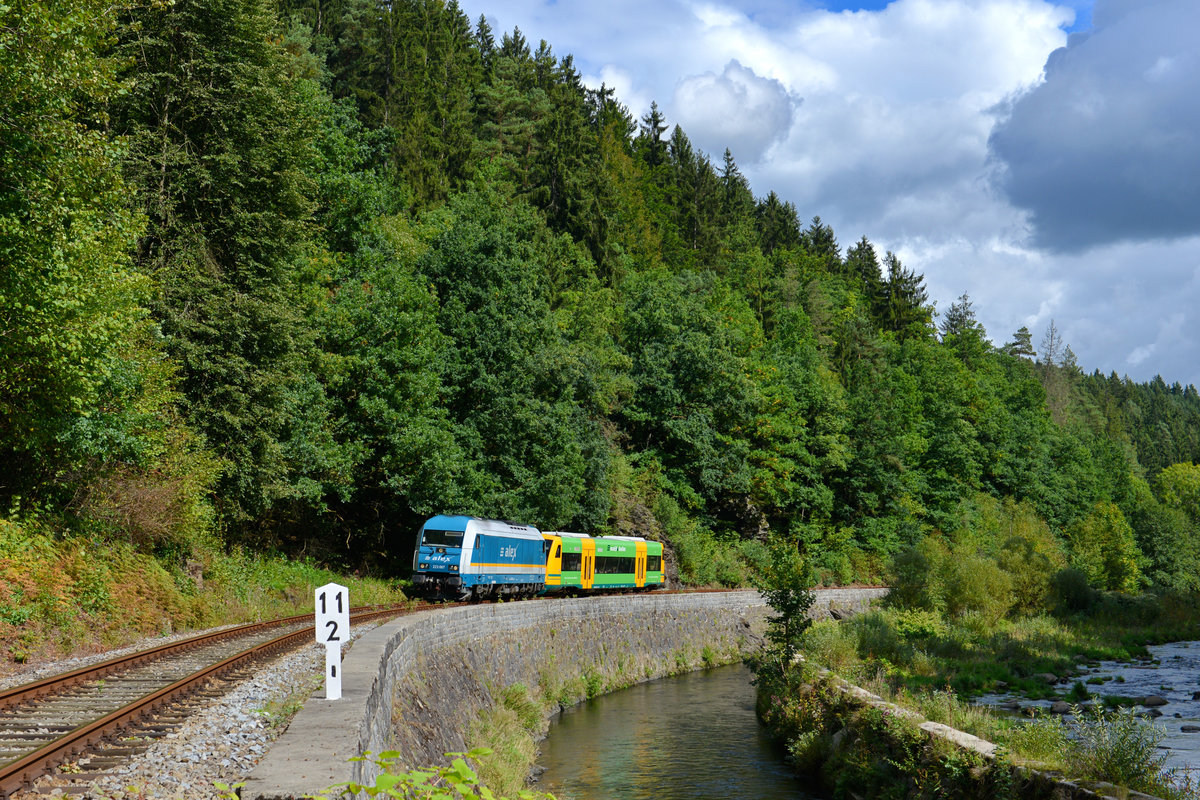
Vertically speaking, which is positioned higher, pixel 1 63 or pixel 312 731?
pixel 1 63

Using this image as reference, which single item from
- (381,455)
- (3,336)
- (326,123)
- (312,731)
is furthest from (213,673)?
(326,123)

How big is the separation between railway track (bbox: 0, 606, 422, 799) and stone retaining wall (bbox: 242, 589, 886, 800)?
1.63 metres

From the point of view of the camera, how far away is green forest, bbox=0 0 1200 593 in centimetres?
1631

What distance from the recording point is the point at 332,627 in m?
9.86

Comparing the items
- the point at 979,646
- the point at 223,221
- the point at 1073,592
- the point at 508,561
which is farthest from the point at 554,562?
the point at 1073,592

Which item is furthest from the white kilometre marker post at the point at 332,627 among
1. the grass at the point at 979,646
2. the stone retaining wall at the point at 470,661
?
the grass at the point at 979,646

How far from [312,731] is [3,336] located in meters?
10.1

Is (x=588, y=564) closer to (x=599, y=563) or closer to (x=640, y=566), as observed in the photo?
(x=599, y=563)

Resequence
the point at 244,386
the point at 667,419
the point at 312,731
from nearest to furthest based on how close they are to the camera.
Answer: the point at 312,731 < the point at 244,386 < the point at 667,419

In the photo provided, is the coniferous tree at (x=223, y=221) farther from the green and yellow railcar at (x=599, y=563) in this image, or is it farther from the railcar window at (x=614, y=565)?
the railcar window at (x=614, y=565)

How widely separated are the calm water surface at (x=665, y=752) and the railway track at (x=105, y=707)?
6493 mm

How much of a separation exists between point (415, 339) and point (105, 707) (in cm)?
2331

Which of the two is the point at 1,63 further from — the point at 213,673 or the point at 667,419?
the point at 667,419

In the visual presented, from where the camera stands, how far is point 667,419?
52188 millimetres
